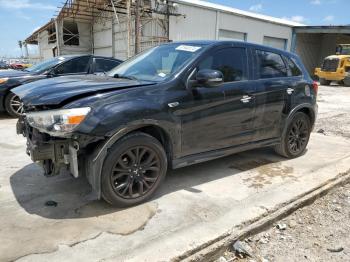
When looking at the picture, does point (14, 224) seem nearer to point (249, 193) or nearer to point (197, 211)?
point (197, 211)

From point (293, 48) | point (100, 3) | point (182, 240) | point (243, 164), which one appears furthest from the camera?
point (293, 48)

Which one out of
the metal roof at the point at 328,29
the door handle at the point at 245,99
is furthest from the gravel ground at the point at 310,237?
the metal roof at the point at 328,29

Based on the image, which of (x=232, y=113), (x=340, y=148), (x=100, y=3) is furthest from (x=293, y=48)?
(x=232, y=113)

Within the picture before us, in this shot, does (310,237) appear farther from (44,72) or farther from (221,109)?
(44,72)

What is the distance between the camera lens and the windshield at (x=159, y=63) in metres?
3.91

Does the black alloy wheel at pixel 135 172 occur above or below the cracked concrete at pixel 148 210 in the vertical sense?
above

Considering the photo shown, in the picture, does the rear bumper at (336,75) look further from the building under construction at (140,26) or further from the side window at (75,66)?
the side window at (75,66)

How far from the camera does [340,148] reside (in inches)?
241

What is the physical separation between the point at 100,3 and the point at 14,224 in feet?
73.2

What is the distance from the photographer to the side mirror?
12.1 ft

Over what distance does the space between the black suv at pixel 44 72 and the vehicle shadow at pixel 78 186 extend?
3996mm

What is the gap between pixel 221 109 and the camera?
407 cm

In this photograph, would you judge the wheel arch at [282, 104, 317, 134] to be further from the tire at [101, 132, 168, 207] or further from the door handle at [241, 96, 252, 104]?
the tire at [101, 132, 168, 207]

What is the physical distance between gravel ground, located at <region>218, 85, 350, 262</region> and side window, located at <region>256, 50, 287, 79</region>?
1797 mm
